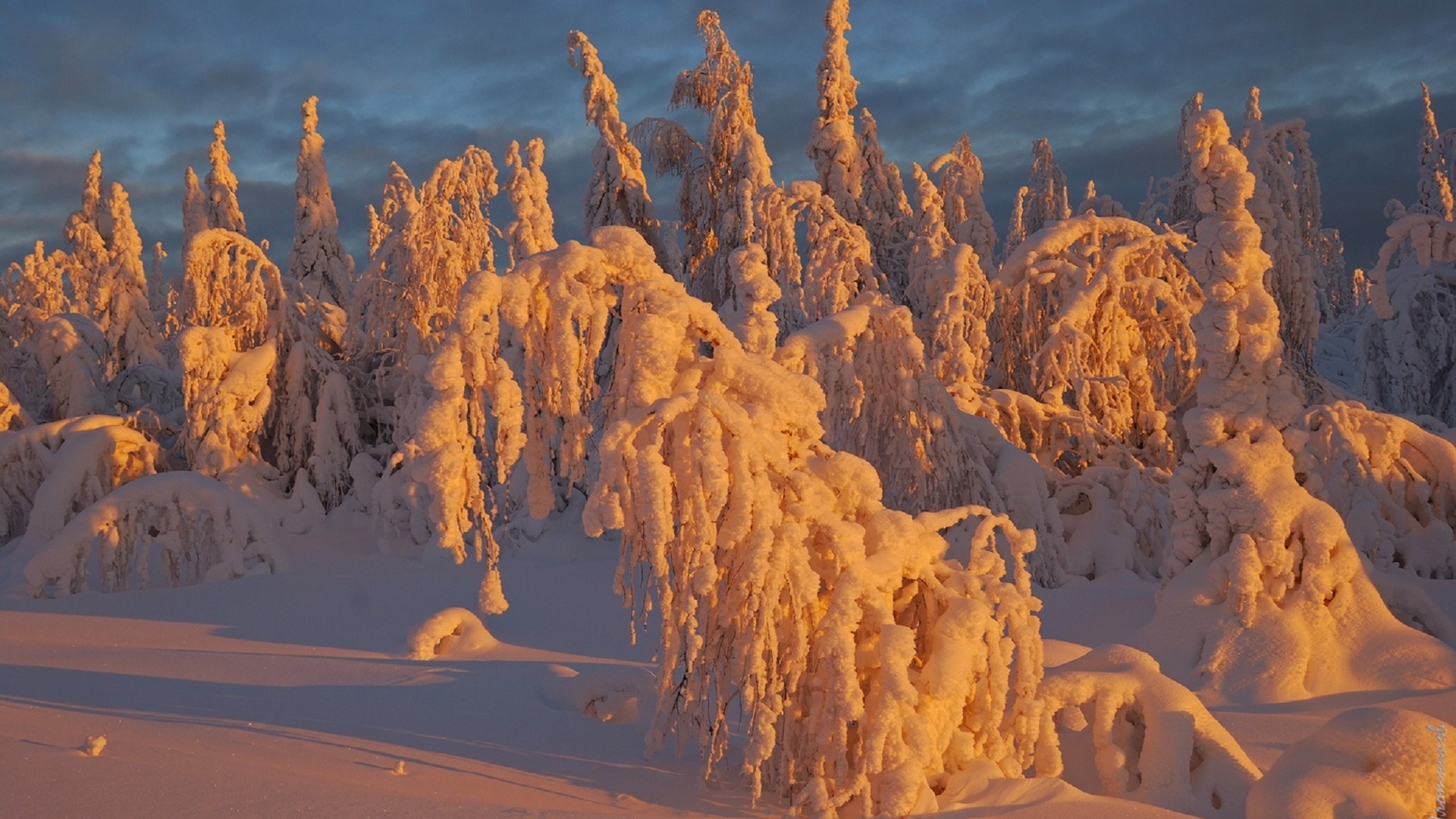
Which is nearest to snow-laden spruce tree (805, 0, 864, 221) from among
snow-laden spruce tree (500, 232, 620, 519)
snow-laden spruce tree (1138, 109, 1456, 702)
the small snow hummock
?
snow-laden spruce tree (1138, 109, 1456, 702)

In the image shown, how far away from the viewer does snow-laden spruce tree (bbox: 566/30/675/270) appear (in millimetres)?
18750

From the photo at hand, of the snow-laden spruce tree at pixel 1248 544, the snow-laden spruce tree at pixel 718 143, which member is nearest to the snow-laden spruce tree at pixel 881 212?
the snow-laden spruce tree at pixel 718 143

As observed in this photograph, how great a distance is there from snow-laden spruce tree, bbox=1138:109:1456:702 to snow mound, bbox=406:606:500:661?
5.32 meters

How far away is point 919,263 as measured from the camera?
54.4 feet

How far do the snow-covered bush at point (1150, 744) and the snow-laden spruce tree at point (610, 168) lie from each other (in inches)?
576

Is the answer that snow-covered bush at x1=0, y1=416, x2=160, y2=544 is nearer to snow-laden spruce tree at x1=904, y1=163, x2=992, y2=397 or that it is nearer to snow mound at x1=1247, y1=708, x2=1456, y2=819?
snow-laden spruce tree at x1=904, y1=163, x2=992, y2=397

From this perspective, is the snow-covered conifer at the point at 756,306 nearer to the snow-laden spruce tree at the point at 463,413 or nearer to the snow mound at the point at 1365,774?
the snow-laden spruce tree at the point at 463,413

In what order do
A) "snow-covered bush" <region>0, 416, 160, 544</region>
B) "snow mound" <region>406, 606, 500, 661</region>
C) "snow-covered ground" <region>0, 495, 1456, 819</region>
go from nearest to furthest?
"snow-covered ground" <region>0, 495, 1456, 819</region> < "snow mound" <region>406, 606, 500, 661</region> < "snow-covered bush" <region>0, 416, 160, 544</region>

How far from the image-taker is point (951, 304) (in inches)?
521

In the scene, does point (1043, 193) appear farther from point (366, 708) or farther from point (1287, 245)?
point (366, 708)

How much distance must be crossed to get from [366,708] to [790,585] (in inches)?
118

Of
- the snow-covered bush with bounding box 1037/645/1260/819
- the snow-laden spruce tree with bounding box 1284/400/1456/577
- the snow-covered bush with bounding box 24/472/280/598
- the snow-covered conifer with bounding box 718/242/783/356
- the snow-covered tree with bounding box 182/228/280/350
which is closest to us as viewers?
the snow-covered bush with bounding box 1037/645/1260/819

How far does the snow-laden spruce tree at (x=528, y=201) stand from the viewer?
18.0 metres

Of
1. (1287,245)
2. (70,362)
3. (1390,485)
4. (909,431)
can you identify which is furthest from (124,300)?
(1390,485)
